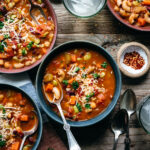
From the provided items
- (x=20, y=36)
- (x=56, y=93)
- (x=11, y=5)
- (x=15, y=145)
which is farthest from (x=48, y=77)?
(x=11, y=5)

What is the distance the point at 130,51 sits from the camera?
3.36 meters

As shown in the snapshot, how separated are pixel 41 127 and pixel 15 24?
4.18ft

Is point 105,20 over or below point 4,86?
over

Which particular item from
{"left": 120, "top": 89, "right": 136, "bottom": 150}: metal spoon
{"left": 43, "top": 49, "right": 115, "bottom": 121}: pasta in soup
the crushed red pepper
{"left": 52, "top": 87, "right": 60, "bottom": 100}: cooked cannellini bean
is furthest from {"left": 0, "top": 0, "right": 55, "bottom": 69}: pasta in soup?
{"left": 120, "top": 89, "right": 136, "bottom": 150}: metal spoon

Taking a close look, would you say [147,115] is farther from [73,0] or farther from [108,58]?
[73,0]

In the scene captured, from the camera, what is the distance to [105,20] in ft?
11.1

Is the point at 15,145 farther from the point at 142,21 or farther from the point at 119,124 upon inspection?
the point at 142,21

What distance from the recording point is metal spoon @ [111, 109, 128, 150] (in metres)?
3.15

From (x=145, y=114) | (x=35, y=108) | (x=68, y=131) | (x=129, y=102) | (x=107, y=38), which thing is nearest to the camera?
(x=68, y=131)

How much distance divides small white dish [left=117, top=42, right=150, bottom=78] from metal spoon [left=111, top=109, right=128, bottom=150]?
0.51m

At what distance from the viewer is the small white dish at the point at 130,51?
328 centimetres

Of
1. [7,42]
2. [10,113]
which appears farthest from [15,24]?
[10,113]

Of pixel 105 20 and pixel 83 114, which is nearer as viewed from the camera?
pixel 83 114

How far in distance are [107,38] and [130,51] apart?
0.34m
